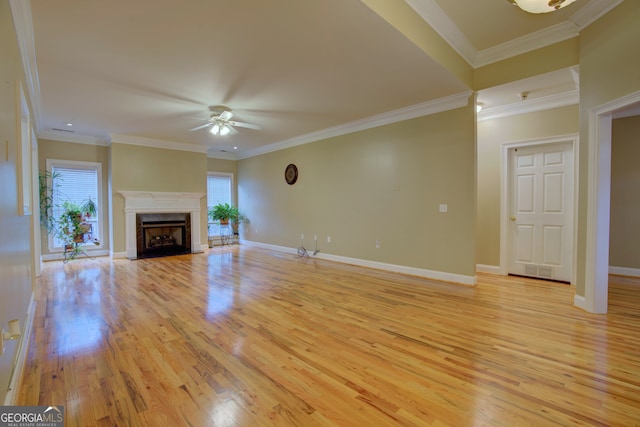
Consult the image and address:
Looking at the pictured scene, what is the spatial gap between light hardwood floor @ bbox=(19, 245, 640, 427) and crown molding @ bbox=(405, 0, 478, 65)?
10.1 ft

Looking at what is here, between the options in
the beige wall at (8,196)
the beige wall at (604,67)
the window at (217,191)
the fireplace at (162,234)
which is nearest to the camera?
the beige wall at (8,196)

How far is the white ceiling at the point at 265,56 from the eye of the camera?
7.79ft

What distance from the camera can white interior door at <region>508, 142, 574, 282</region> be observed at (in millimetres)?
4234

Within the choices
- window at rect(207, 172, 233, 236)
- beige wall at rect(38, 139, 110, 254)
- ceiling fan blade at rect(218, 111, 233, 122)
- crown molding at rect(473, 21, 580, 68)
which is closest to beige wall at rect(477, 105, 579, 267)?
crown molding at rect(473, 21, 580, 68)

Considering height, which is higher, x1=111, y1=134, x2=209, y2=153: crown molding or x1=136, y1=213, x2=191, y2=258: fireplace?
x1=111, y1=134, x2=209, y2=153: crown molding

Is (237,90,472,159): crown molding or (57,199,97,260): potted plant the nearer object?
(237,90,472,159): crown molding

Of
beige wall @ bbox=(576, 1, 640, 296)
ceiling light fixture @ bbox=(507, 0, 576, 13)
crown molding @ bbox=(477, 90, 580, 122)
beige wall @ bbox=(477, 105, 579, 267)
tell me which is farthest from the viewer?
beige wall @ bbox=(477, 105, 579, 267)

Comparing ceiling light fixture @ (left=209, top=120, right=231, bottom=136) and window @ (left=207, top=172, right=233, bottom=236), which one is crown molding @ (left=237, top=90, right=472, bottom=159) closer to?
ceiling light fixture @ (left=209, top=120, right=231, bottom=136)

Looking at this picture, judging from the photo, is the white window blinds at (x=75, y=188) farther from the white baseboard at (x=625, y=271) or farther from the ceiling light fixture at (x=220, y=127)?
the white baseboard at (x=625, y=271)

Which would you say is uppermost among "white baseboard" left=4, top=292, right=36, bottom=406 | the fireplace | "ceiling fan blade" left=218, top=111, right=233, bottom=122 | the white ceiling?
the white ceiling

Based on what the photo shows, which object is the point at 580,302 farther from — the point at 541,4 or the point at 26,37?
the point at 26,37

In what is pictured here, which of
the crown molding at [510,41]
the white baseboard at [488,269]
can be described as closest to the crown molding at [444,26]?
the crown molding at [510,41]

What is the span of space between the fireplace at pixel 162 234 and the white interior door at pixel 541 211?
23.1ft

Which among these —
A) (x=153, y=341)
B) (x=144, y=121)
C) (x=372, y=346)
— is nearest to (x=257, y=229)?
(x=144, y=121)
